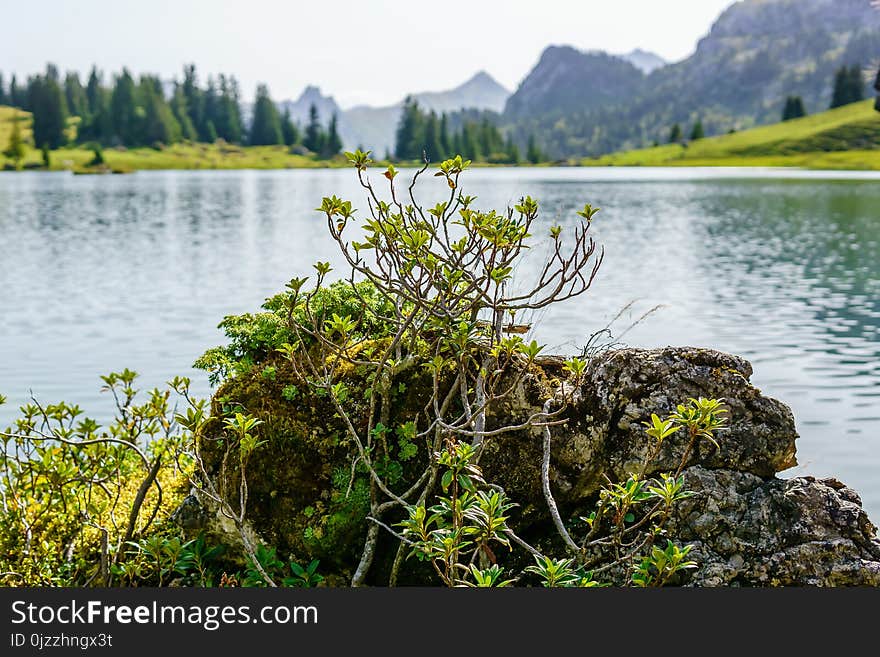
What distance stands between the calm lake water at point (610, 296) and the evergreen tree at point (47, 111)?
156m

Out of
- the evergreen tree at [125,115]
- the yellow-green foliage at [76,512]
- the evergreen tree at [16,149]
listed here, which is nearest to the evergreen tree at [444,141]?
the evergreen tree at [125,115]

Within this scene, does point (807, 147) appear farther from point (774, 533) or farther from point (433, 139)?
point (774, 533)

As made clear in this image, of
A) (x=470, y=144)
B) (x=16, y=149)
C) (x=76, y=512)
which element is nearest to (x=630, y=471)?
(x=76, y=512)

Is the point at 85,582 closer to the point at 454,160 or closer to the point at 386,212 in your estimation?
the point at 386,212

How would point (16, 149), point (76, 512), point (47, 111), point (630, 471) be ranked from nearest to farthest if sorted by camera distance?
point (630, 471)
point (76, 512)
point (16, 149)
point (47, 111)

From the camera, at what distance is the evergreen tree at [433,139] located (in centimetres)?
18225

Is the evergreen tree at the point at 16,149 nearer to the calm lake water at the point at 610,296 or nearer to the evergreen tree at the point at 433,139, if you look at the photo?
the evergreen tree at the point at 433,139

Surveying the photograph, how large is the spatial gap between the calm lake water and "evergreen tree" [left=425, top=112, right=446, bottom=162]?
131071mm

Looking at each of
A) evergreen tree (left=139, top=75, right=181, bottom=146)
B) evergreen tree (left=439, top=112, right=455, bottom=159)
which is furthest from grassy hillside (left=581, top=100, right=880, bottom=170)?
evergreen tree (left=139, top=75, right=181, bottom=146)

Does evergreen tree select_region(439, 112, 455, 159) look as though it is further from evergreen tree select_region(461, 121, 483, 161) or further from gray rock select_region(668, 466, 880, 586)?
gray rock select_region(668, 466, 880, 586)

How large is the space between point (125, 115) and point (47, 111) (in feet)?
53.4

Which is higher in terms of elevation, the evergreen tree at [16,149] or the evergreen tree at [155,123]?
the evergreen tree at [155,123]

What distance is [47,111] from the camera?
193 metres

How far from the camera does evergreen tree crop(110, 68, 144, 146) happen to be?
641ft
